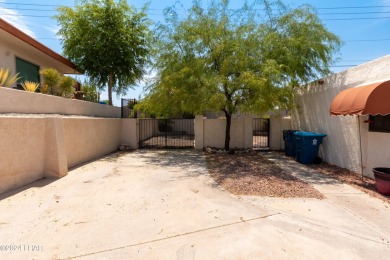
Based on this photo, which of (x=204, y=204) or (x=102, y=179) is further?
(x=102, y=179)

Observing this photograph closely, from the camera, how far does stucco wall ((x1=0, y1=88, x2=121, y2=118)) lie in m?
6.66

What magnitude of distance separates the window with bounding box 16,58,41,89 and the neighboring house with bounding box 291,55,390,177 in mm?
12561

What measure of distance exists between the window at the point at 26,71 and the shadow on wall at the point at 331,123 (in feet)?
41.3

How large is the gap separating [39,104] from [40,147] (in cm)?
181

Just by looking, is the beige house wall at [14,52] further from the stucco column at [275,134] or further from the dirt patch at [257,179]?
the stucco column at [275,134]

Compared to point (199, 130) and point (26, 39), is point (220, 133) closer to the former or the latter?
point (199, 130)

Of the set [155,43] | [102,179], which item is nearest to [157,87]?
[155,43]

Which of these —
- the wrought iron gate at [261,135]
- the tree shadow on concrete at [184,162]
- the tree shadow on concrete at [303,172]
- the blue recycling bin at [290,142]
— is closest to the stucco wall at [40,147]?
the tree shadow on concrete at [184,162]

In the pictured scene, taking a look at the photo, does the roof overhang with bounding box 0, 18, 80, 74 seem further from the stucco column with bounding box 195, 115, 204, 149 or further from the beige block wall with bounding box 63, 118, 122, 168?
the stucco column with bounding box 195, 115, 204, 149

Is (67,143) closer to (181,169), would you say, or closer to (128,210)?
(181,169)

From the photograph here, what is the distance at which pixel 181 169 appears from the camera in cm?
882

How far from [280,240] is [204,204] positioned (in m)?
1.84

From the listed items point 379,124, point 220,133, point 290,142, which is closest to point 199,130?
point 220,133

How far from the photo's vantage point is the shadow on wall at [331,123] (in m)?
8.18
